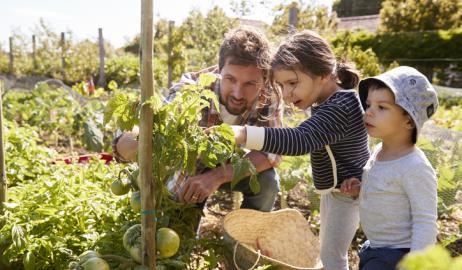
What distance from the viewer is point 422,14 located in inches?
593

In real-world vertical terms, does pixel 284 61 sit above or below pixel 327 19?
below

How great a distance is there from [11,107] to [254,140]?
215 inches

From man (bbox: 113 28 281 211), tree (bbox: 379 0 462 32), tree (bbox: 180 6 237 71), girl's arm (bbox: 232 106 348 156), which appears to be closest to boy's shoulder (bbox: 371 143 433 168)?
girl's arm (bbox: 232 106 348 156)

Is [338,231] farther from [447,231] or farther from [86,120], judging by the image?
[86,120]

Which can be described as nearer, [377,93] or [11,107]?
[377,93]

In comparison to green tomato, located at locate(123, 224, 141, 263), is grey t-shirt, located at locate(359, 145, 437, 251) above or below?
above

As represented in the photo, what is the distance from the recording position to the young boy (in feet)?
4.66

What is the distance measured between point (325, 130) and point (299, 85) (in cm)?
22

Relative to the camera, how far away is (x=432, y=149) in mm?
2863

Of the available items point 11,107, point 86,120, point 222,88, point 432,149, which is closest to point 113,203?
point 222,88

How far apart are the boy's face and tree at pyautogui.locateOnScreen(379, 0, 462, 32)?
14753 mm

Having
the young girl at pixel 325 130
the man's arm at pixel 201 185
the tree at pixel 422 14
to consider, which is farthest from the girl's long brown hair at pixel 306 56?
the tree at pixel 422 14

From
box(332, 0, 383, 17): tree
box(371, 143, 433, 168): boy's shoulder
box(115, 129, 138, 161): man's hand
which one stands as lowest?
box(115, 129, 138, 161): man's hand

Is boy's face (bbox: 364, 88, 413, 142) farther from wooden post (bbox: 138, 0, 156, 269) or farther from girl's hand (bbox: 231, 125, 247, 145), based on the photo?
wooden post (bbox: 138, 0, 156, 269)
